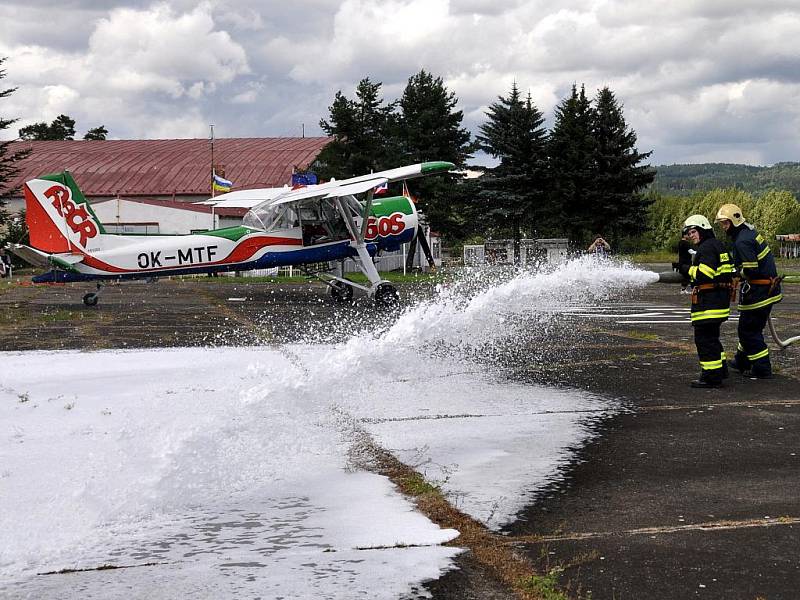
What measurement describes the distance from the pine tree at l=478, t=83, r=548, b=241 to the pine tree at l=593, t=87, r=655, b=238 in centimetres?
424

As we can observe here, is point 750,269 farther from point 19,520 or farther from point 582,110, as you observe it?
point 582,110

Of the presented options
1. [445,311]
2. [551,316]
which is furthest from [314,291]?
[445,311]

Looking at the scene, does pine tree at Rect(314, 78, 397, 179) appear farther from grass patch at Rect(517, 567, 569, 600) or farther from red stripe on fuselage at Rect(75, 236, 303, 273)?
grass patch at Rect(517, 567, 569, 600)

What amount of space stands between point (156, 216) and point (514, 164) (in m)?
23.5

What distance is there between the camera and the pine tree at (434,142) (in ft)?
196

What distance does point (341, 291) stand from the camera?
70.5 ft

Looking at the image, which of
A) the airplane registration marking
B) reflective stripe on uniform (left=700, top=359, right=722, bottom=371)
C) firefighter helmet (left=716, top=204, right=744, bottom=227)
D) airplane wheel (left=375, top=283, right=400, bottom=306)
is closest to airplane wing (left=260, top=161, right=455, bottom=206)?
the airplane registration marking

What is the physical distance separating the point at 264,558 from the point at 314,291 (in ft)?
71.4

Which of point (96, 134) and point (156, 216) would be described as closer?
point (156, 216)

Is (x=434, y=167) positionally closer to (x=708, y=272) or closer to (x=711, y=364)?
(x=708, y=272)

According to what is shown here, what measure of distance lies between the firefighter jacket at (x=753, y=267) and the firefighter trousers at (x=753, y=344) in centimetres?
10

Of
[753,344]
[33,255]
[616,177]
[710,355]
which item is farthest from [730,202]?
[710,355]

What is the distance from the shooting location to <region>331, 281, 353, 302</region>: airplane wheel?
70.0 ft

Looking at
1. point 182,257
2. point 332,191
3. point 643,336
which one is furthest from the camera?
point 332,191
